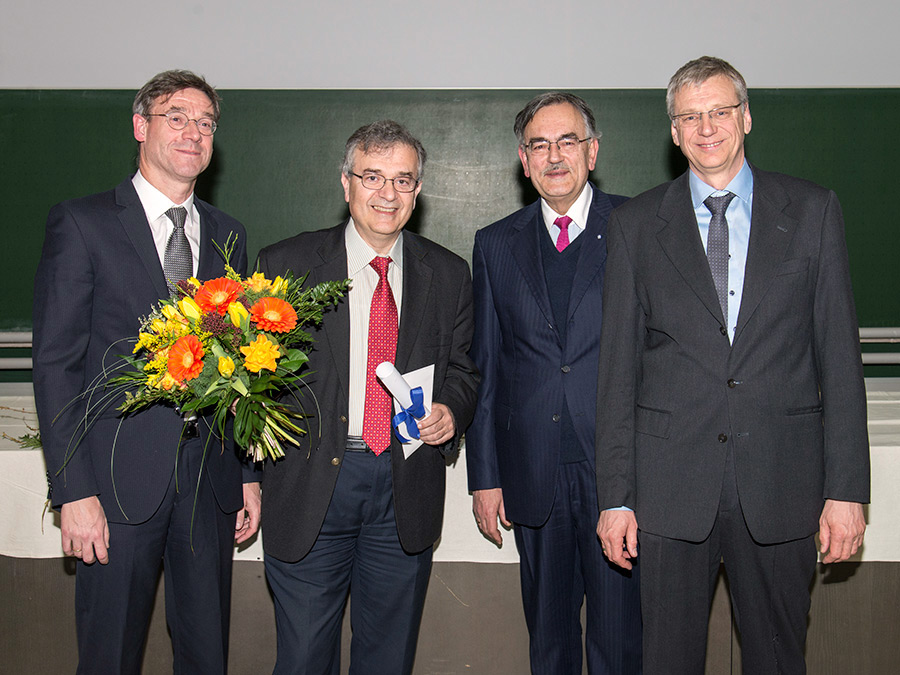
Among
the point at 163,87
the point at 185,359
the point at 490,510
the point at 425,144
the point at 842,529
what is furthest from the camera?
the point at 425,144

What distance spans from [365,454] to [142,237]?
3.00ft

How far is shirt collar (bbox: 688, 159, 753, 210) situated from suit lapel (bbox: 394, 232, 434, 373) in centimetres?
84

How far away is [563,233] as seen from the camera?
240cm

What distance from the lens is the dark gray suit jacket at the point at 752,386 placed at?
6.23ft

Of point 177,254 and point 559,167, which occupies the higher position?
point 559,167

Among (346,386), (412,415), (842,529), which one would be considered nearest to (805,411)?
(842,529)

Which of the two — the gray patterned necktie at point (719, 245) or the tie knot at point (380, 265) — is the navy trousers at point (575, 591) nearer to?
the gray patterned necktie at point (719, 245)

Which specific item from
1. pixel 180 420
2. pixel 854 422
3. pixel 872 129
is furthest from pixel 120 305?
pixel 872 129

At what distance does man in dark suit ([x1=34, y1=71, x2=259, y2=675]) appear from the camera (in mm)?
2016

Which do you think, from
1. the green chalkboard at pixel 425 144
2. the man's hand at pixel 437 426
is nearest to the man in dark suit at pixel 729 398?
the man's hand at pixel 437 426

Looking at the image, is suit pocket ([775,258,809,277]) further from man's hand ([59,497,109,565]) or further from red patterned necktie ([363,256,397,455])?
man's hand ([59,497,109,565])

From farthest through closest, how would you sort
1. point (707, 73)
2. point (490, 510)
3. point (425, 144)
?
point (425, 144), point (490, 510), point (707, 73)

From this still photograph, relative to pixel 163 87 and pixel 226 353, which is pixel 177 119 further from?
pixel 226 353

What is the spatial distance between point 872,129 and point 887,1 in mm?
736
